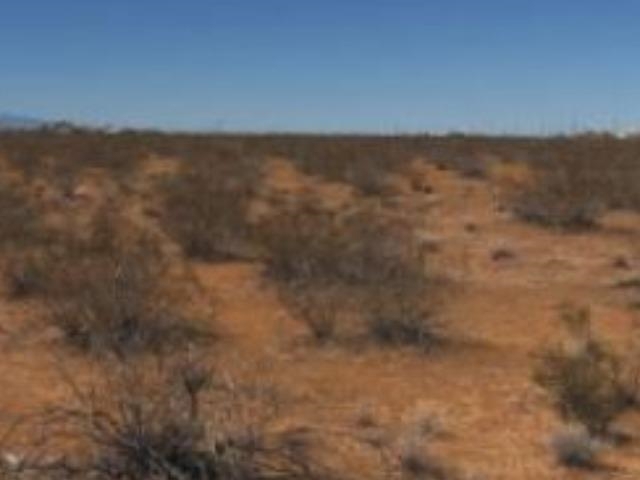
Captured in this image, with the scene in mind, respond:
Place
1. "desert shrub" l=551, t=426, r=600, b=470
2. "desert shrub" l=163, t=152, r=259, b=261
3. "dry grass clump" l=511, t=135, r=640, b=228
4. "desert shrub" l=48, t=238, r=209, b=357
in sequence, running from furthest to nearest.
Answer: "dry grass clump" l=511, t=135, r=640, b=228 → "desert shrub" l=163, t=152, r=259, b=261 → "desert shrub" l=48, t=238, r=209, b=357 → "desert shrub" l=551, t=426, r=600, b=470

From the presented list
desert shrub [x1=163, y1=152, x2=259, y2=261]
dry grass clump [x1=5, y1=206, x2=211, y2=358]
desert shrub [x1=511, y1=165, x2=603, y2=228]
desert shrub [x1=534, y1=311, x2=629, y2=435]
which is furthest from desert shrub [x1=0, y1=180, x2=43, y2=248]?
desert shrub [x1=534, y1=311, x2=629, y2=435]

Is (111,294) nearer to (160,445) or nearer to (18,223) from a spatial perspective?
(160,445)

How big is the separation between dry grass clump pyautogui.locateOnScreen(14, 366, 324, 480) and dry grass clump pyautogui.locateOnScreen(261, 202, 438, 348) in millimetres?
3871

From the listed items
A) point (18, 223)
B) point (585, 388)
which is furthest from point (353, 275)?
point (585, 388)

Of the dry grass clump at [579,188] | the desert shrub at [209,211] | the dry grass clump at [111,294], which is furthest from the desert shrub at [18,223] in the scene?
the dry grass clump at [579,188]

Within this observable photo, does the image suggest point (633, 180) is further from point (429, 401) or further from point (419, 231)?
point (429, 401)

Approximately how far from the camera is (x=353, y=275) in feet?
49.5

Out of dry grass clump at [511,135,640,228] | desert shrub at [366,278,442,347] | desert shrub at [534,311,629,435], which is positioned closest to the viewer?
Answer: desert shrub at [534,311,629,435]

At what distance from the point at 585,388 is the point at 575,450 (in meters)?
0.83

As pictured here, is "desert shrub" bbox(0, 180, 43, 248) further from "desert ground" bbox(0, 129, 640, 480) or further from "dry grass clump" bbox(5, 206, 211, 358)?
"dry grass clump" bbox(5, 206, 211, 358)

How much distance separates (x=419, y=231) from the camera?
846 inches

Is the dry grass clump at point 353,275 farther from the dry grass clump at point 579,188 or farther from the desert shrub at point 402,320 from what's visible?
the dry grass clump at point 579,188

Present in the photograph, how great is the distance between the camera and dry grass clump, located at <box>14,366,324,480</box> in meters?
7.63

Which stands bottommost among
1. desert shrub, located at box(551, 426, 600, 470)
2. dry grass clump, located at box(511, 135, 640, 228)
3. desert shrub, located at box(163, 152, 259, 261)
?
desert shrub, located at box(551, 426, 600, 470)
